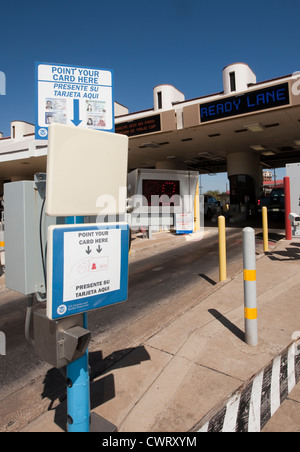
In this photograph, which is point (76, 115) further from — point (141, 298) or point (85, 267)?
point (141, 298)

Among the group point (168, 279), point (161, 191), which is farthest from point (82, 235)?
point (161, 191)

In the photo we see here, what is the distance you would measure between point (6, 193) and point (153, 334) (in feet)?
9.29

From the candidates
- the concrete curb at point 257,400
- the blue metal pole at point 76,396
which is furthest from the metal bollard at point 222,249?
the blue metal pole at point 76,396

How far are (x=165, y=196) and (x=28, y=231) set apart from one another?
42.2 ft

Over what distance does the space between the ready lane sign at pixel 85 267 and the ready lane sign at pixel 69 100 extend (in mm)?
1261

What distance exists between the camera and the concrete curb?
188cm

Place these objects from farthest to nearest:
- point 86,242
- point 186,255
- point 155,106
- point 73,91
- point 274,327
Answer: point 155,106
point 186,255
point 274,327
point 73,91
point 86,242

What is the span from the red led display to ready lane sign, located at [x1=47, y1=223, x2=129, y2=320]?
12558 millimetres

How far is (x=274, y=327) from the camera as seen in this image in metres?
3.87

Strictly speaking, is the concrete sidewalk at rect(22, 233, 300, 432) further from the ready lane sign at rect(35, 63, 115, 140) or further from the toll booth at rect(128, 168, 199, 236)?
the toll booth at rect(128, 168, 199, 236)

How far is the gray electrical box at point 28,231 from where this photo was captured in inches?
77.0

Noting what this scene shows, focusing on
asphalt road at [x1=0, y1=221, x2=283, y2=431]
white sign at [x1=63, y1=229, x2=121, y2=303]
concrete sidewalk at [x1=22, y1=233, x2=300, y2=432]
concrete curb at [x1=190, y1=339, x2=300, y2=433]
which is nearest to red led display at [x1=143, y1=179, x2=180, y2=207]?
asphalt road at [x1=0, y1=221, x2=283, y2=431]
